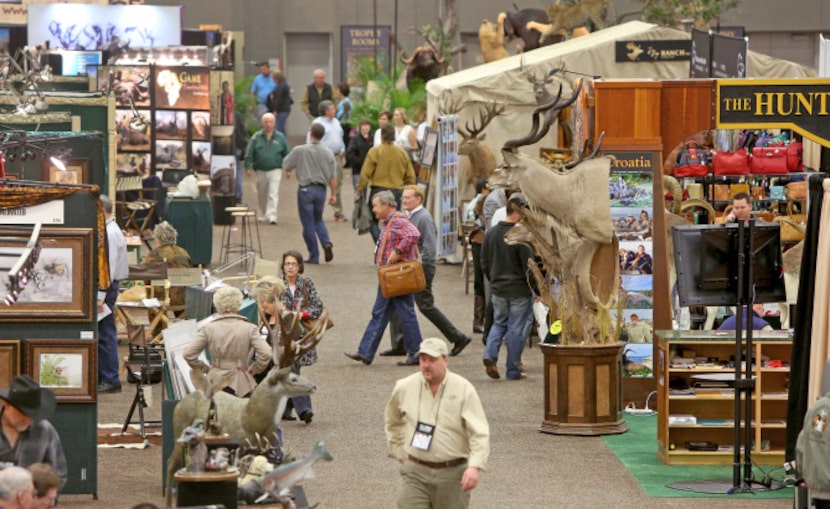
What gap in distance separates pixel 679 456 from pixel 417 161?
1543cm

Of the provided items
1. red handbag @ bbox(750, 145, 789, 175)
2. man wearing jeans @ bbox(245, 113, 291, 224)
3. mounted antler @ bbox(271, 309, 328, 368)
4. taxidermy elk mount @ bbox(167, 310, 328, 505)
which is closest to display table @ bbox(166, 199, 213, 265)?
man wearing jeans @ bbox(245, 113, 291, 224)

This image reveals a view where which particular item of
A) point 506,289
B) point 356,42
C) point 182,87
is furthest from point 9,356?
point 356,42

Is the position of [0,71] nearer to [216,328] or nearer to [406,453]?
[216,328]

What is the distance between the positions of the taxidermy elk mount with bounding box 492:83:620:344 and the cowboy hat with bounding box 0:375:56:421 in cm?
517

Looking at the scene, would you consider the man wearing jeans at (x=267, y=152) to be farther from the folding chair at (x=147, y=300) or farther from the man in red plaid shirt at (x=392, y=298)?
the man in red plaid shirt at (x=392, y=298)

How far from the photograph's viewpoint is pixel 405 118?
2739 centimetres

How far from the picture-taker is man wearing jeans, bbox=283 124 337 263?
73.3 ft

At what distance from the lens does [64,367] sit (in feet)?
35.5

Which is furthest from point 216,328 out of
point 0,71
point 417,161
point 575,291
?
point 417,161

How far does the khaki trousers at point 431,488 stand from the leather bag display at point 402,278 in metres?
6.70

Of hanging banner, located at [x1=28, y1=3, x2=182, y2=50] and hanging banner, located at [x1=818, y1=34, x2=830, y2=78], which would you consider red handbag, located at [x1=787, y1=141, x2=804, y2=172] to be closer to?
hanging banner, located at [x1=818, y1=34, x2=830, y2=78]

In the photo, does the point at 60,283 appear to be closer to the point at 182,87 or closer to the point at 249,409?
the point at 249,409

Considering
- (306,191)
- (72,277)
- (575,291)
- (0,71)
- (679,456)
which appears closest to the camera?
(72,277)

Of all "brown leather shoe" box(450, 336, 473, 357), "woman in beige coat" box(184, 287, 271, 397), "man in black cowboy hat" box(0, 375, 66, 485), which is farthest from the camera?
"brown leather shoe" box(450, 336, 473, 357)
